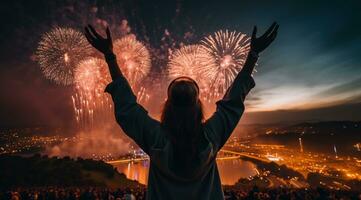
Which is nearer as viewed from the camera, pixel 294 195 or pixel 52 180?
pixel 294 195

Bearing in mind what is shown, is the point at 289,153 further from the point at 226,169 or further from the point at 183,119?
the point at 183,119

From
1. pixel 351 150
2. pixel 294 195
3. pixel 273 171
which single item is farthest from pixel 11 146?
pixel 351 150

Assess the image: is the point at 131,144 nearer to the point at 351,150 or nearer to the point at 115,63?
the point at 351,150

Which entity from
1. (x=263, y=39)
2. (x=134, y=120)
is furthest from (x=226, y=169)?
(x=134, y=120)

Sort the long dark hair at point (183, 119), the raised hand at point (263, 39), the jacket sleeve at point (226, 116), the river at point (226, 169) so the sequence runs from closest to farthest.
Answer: the long dark hair at point (183, 119) < the jacket sleeve at point (226, 116) < the raised hand at point (263, 39) < the river at point (226, 169)

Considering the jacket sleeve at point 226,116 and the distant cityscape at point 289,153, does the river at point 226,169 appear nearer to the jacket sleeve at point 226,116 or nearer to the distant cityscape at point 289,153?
the distant cityscape at point 289,153

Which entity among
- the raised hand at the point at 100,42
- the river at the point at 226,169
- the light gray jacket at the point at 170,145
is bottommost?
the river at the point at 226,169

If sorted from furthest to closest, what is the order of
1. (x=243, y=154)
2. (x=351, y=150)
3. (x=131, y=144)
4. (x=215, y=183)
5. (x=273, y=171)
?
(x=131, y=144) < (x=243, y=154) < (x=351, y=150) < (x=273, y=171) < (x=215, y=183)

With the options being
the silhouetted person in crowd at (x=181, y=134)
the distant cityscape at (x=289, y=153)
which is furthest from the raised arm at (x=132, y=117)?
the distant cityscape at (x=289, y=153)
